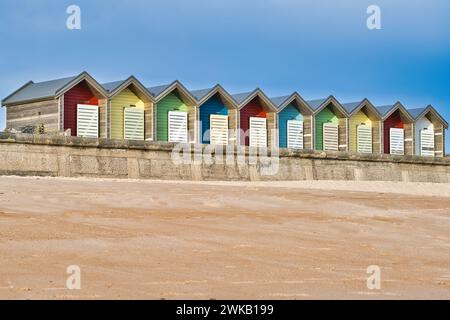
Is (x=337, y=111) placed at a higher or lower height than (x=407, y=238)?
higher

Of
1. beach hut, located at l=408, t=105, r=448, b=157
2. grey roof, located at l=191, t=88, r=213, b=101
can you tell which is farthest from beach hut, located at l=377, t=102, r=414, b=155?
grey roof, located at l=191, t=88, r=213, b=101

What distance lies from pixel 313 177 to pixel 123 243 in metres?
15.1

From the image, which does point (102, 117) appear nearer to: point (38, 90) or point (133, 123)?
point (133, 123)

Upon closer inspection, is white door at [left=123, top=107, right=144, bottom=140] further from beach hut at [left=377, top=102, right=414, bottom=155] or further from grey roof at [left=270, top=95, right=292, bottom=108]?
beach hut at [left=377, top=102, right=414, bottom=155]

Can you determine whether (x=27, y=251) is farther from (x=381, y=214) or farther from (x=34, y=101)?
(x=34, y=101)

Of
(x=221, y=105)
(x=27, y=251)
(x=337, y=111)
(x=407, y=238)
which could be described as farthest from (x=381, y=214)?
(x=337, y=111)

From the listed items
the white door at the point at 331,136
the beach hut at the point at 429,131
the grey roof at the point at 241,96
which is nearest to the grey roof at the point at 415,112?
the beach hut at the point at 429,131

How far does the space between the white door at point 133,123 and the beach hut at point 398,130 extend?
1443 cm

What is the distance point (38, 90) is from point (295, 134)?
1267 cm

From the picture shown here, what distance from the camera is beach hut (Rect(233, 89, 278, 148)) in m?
39.7

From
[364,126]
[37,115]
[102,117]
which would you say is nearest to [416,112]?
[364,126]

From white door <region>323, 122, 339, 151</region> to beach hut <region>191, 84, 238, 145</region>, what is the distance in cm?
564
